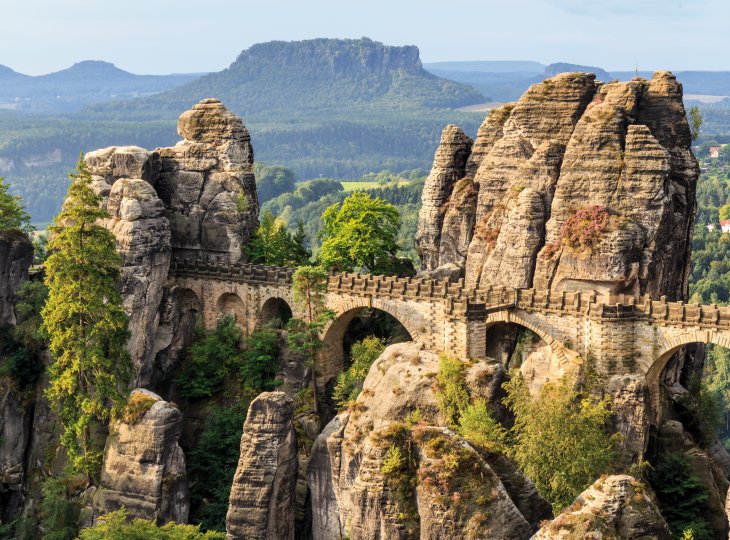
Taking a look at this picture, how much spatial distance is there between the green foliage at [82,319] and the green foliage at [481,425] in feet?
57.5

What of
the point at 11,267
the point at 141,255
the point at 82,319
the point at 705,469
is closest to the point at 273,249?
the point at 141,255

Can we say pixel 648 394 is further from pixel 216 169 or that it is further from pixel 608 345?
pixel 216 169

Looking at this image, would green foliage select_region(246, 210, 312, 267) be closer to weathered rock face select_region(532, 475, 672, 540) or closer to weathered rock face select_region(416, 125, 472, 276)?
weathered rock face select_region(416, 125, 472, 276)

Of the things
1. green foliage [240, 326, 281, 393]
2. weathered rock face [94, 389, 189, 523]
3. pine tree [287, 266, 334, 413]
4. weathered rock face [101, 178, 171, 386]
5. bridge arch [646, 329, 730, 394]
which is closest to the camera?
bridge arch [646, 329, 730, 394]

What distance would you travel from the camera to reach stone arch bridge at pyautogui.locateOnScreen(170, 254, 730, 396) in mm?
59594

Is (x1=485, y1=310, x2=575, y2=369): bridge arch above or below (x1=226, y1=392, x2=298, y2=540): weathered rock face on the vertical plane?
above

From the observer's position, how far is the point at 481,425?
56.4 m

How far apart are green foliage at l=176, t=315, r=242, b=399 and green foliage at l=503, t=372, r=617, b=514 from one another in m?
17.7

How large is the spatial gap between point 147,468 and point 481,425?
1629cm

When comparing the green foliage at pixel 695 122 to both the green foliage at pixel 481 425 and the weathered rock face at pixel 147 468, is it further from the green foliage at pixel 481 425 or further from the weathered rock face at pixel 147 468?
the weathered rock face at pixel 147 468

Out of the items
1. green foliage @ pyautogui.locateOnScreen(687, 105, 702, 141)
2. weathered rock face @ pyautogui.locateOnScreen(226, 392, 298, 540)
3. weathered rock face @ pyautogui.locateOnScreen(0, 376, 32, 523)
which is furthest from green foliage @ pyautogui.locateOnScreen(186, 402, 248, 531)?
green foliage @ pyautogui.locateOnScreen(687, 105, 702, 141)

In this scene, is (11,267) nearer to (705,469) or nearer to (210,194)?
(210,194)

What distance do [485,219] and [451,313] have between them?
9865 mm

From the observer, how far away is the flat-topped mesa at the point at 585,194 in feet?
211
